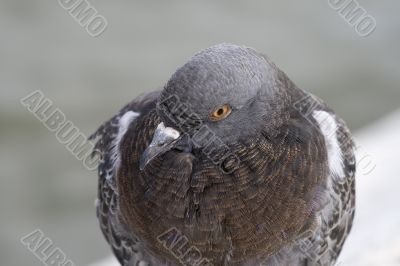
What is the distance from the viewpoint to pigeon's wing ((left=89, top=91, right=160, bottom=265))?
21.0 ft

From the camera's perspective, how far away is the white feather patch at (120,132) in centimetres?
637

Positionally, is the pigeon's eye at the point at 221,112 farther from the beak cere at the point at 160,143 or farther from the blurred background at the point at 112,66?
the blurred background at the point at 112,66

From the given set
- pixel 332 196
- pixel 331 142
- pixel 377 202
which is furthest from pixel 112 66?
pixel 332 196

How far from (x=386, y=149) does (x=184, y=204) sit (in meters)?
4.47

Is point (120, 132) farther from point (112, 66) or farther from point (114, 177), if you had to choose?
point (112, 66)

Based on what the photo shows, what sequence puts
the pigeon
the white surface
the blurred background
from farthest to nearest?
the blurred background
the white surface
the pigeon

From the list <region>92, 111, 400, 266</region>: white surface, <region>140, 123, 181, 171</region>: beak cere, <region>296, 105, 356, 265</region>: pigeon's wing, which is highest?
<region>140, 123, 181, 171</region>: beak cere

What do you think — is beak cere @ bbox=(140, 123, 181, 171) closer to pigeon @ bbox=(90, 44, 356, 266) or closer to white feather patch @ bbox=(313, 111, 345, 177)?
pigeon @ bbox=(90, 44, 356, 266)

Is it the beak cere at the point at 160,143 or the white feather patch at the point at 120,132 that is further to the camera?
the white feather patch at the point at 120,132

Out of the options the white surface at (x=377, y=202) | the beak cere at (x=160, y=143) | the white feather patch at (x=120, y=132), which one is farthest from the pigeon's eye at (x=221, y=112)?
the white surface at (x=377, y=202)

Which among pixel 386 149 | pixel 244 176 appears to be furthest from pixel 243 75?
pixel 386 149

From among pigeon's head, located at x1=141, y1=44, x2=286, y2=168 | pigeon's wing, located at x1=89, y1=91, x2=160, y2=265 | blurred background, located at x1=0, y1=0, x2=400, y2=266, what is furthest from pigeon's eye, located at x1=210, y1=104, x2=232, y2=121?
blurred background, located at x1=0, y1=0, x2=400, y2=266

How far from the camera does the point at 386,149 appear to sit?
945cm

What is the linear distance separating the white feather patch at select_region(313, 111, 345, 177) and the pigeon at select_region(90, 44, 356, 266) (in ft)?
0.07
